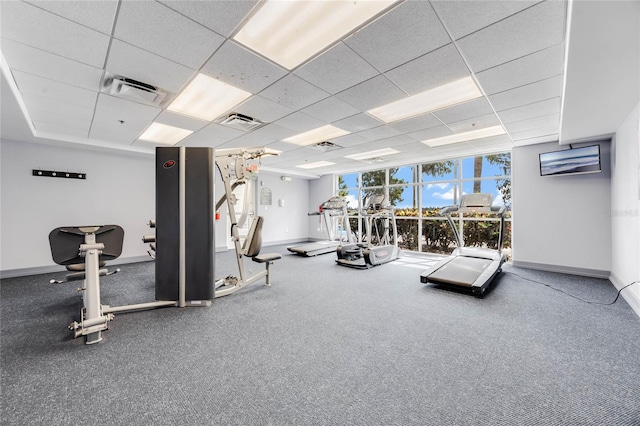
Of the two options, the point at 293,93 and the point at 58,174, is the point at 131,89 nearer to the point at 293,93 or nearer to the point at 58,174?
the point at 293,93

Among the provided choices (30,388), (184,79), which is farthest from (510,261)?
(30,388)

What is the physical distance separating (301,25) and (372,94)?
4.45 feet

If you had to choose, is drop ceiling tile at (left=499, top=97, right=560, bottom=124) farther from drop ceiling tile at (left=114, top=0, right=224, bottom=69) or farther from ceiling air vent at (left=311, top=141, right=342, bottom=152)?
drop ceiling tile at (left=114, top=0, right=224, bottom=69)

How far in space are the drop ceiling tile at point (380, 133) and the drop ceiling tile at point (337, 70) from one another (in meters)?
1.69

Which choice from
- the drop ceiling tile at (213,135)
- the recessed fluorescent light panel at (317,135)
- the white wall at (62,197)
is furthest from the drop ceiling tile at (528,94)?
the white wall at (62,197)

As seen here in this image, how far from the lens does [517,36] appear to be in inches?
83.8

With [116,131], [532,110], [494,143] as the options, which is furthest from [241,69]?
[494,143]

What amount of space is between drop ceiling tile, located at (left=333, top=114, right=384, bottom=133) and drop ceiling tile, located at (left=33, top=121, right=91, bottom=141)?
13.4 ft

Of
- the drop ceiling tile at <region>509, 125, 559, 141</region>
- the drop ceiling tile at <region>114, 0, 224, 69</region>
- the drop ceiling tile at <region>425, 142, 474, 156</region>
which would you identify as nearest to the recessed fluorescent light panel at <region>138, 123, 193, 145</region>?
the drop ceiling tile at <region>114, 0, 224, 69</region>

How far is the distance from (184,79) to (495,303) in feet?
15.0

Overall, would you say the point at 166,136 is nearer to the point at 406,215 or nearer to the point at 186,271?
the point at 186,271

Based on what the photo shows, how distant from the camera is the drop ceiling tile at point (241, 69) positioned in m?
2.36

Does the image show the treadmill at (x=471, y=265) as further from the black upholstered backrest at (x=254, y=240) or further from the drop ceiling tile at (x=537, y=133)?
the black upholstered backrest at (x=254, y=240)

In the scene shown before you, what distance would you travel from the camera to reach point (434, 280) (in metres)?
3.86
